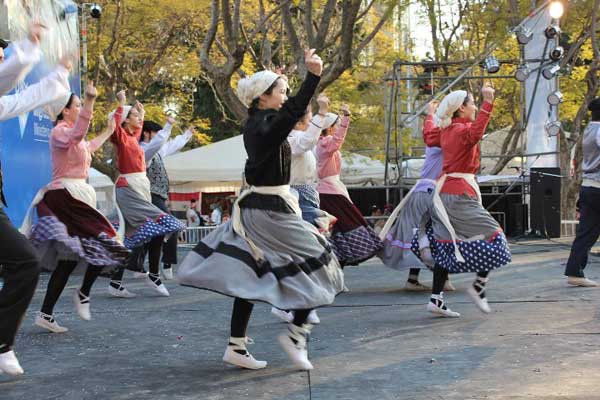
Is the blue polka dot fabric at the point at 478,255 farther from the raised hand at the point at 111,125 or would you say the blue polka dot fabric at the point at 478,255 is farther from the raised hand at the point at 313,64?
the raised hand at the point at 111,125

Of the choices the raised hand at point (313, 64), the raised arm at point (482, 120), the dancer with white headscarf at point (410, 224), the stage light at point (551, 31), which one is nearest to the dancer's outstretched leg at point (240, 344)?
the raised hand at point (313, 64)

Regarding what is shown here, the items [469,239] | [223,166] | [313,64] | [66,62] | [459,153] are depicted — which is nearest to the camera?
[313,64]

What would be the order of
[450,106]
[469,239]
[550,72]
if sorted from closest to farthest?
[469,239], [450,106], [550,72]

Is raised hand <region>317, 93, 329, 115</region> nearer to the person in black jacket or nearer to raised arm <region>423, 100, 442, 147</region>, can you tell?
the person in black jacket

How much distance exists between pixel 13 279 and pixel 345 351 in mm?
1931

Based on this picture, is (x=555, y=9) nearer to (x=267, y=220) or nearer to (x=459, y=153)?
(x=459, y=153)

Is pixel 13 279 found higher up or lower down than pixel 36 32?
lower down

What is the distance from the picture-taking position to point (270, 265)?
4812 millimetres

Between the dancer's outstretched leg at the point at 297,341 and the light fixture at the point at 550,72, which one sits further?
the light fixture at the point at 550,72

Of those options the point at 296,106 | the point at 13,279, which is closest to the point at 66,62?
the point at 13,279

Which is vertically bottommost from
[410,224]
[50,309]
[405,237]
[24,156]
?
[50,309]

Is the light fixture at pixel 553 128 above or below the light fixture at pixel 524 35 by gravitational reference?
below

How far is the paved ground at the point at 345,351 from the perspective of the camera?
Result: 4387mm

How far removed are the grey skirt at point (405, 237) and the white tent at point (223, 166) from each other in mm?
11995
